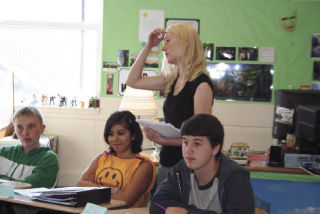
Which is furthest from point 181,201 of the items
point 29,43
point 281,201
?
point 29,43

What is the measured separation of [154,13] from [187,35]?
2660 millimetres

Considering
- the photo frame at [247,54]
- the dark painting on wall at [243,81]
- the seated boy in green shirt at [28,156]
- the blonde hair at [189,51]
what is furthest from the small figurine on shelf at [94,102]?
the blonde hair at [189,51]

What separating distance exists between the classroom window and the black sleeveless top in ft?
9.44

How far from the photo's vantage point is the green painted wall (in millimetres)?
4461

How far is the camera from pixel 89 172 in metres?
2.49

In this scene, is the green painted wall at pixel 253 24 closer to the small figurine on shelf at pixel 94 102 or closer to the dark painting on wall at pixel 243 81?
the dark painting on wall at pixel 243 81

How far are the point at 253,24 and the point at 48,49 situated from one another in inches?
91.9

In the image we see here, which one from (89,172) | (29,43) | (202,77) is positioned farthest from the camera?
(29,43)

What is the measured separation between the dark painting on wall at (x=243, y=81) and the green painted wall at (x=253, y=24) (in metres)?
0.11

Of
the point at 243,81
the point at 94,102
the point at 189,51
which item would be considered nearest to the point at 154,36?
the point at 189,51

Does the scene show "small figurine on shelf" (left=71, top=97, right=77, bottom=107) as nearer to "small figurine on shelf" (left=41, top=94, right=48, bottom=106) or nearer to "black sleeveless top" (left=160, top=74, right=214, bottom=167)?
"small figurine on shelf" (left=41, top=94, right=48, bottom=106)

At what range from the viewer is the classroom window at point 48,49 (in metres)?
4.89

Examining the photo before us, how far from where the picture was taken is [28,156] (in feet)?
8.34

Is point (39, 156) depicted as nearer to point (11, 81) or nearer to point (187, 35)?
point (187, 35)
